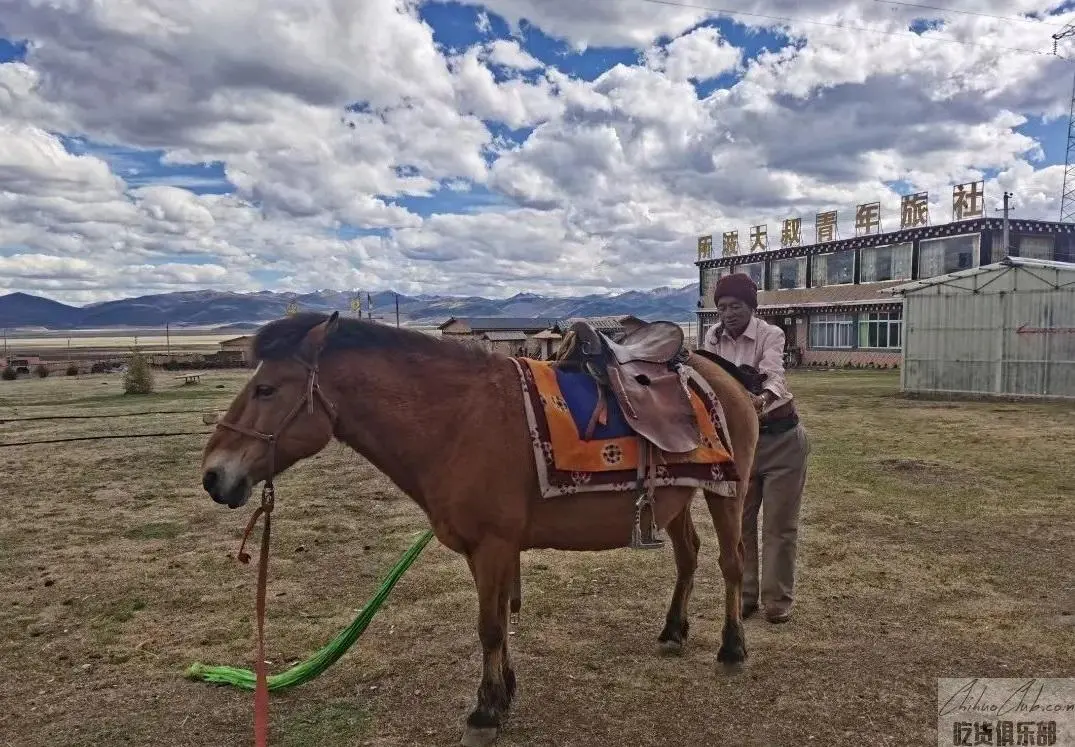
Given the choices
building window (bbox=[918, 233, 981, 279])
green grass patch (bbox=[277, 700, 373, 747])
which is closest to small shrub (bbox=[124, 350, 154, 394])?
green grass patch (bbox=[277, 700, 373, 747])

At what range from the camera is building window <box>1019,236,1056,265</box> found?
33.7 metres

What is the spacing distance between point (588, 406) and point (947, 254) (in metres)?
38.9

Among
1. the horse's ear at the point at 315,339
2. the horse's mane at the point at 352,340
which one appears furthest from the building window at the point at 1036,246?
the horse's ear at the point at 315,339

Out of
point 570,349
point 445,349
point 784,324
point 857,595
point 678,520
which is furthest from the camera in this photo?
point 784,324

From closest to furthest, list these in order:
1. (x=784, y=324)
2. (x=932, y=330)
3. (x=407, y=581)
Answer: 1. (x=407, y=581)
2. (x=932, y=330)
3. (x=784, y=324)

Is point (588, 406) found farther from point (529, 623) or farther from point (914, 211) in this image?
point (914, 211)

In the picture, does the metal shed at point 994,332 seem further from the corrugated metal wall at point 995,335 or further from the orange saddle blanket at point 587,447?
the orange saddle blanket at point 587,447

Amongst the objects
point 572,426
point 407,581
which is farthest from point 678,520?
point 407,581

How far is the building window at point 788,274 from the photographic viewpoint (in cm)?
4419

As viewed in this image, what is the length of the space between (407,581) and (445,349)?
2834mm

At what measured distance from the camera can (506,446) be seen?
3186mm

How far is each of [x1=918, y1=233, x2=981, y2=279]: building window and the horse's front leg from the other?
37.7 metres

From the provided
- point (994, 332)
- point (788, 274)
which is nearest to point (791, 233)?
point (788, 274)

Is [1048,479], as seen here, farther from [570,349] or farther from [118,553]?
[118,553]
